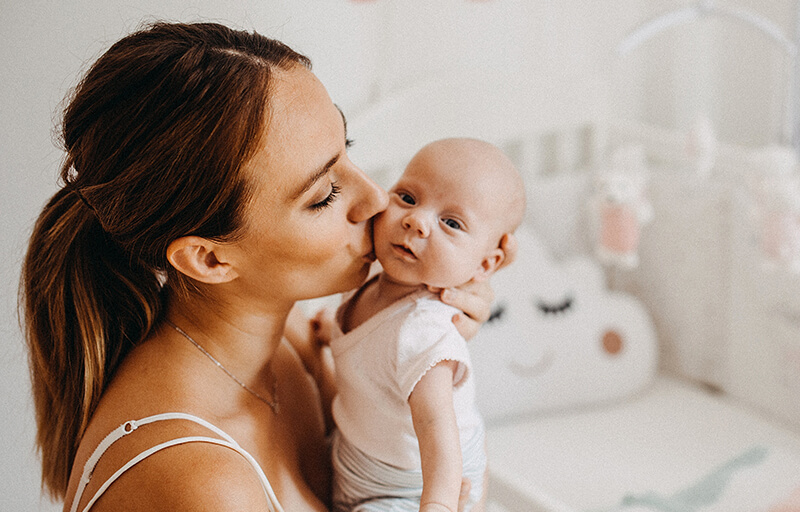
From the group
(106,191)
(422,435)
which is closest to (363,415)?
(422,435)

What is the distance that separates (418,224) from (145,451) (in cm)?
39

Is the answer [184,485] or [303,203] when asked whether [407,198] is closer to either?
[303,203]

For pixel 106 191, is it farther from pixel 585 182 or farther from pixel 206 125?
pixel 585 182

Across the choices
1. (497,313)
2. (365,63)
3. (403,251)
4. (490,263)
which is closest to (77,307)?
(403,251)

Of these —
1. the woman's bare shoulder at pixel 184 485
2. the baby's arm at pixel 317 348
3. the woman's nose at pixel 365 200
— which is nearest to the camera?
the woman's bare shoulder at pixel 184 485

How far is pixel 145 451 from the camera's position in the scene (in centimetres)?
78

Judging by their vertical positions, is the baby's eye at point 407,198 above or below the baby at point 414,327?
above

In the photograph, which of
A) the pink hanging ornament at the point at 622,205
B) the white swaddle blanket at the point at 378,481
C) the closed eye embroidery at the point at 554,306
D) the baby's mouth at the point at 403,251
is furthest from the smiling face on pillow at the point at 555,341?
the baby's mouth at the point at 403,251

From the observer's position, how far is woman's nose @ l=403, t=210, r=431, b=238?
916 millimetres

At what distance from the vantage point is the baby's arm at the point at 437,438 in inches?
31.3

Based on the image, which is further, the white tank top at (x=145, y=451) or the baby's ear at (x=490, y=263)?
the baby's ear at (x=490, y=263)

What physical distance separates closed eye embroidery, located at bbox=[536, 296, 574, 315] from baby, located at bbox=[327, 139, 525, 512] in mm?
998

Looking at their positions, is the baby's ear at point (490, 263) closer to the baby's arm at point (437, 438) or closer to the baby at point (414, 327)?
the baby at point (414, 327)

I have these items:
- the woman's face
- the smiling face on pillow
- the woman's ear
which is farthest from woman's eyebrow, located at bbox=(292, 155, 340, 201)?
the smiling face on pillow
